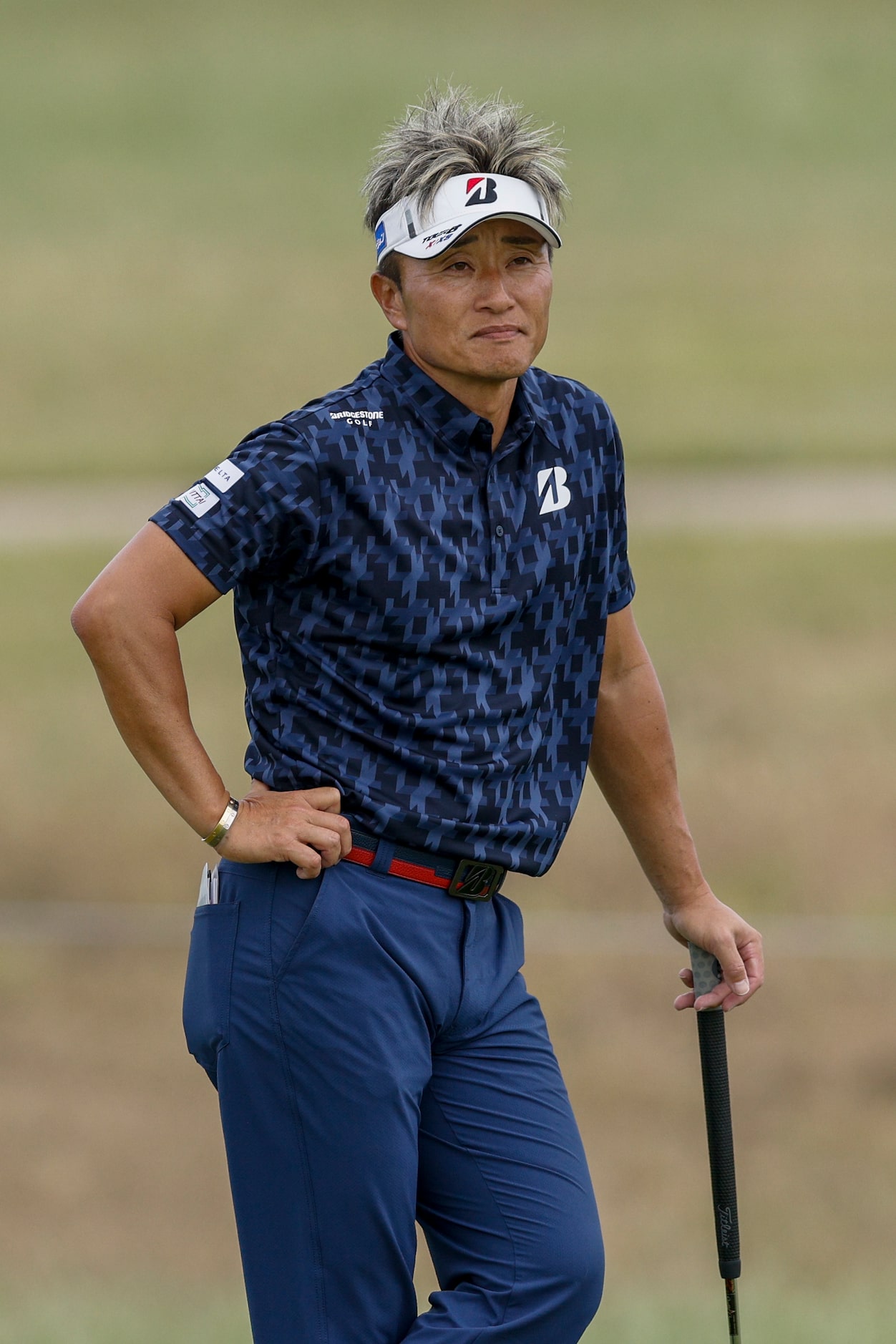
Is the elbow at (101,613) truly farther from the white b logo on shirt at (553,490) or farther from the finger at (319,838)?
the white b logo on shirt at (553,490)

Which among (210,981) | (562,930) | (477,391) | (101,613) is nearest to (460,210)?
(477,391)

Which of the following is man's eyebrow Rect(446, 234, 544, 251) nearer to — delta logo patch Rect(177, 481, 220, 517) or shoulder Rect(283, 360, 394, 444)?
shoulder Rect(283, 360, 394, 444)

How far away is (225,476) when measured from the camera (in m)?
2.81

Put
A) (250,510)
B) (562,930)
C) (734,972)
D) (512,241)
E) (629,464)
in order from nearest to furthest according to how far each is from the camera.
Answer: (250,510), (512,241), (734,972), (562,930), (629,464)

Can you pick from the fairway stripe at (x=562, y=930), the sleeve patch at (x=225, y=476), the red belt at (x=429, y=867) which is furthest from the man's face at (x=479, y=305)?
the fairway stripe at (x=562, y=930)

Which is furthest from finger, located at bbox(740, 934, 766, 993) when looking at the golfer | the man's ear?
the man's ear

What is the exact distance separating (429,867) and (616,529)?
0.64m

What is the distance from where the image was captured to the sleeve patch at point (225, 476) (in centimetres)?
279

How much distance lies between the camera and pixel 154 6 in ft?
113

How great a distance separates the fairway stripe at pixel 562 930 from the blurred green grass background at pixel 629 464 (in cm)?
16

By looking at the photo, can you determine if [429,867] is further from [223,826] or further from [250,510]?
[250,510]

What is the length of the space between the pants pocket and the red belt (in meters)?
0.21

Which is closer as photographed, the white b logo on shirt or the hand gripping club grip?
the white b logo on shirt

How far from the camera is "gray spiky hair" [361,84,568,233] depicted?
2955mm
